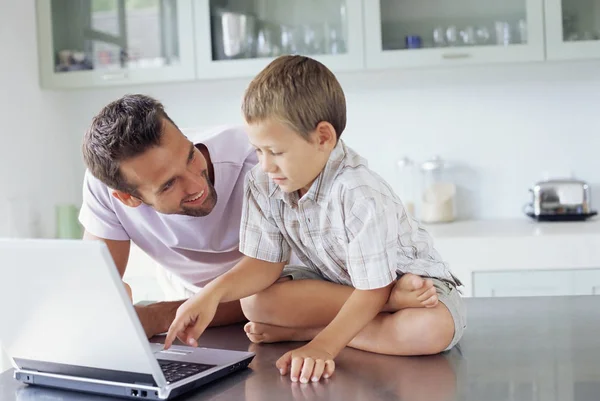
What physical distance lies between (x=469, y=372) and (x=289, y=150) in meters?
0.41

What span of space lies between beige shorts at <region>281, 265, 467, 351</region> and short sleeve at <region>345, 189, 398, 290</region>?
93 millimetres

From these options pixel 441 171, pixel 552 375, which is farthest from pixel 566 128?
pixel 552 375

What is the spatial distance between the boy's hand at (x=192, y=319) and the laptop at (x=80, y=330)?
0.06 meters

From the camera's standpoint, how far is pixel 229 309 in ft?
4.82

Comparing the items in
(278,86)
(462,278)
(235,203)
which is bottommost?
(462,278)

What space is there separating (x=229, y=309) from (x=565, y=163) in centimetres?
212

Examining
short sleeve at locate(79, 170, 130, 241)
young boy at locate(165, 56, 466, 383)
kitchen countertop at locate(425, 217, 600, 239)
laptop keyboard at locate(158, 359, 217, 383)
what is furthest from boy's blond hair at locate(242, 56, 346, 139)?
kitchen countertop at locate(425, 217, 600, 239)

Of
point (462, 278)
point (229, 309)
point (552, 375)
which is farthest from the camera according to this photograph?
point (462, 278)

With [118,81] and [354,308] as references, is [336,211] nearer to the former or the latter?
[354,308]

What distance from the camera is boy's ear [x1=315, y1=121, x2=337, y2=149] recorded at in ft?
4.04

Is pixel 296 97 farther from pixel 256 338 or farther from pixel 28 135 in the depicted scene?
pixel 28 135

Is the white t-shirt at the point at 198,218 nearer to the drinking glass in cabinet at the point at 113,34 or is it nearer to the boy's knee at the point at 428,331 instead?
the boy's knee at the point at 428,331

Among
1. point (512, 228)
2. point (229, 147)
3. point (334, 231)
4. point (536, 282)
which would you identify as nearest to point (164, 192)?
point (229, 147)

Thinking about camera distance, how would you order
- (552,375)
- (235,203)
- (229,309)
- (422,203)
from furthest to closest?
1. (422,203)
2. (235,203)
3. (229,309)
4. (552,375)
